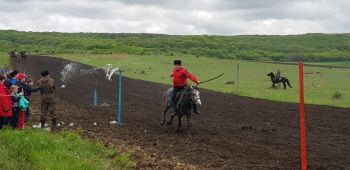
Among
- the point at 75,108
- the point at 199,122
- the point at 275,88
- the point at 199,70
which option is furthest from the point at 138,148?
the point at 199,70

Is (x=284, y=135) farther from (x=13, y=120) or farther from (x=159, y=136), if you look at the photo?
(x=13, y=120)

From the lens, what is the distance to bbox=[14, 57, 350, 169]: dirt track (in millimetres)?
12656

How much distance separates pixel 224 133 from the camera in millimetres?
16938

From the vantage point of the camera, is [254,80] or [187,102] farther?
[254,80]

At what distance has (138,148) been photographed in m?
13.9

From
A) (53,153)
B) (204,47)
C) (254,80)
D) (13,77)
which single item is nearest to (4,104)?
(13,77)

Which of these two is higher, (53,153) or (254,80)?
(254,80)

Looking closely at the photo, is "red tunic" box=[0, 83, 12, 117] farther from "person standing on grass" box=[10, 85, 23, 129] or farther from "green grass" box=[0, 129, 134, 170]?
"green grass" box=[0, 129, 134, 170]

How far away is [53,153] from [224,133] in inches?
250

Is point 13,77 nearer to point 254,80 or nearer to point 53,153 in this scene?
point 53,153

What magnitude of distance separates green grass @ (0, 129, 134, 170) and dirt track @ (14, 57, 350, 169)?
63 centimetres

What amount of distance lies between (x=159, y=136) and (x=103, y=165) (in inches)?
183

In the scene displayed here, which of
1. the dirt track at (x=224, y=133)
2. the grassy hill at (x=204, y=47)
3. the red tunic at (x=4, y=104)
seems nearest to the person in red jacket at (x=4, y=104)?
the red tunic at (x=4, y=104)

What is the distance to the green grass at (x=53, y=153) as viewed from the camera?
36.4 ft
